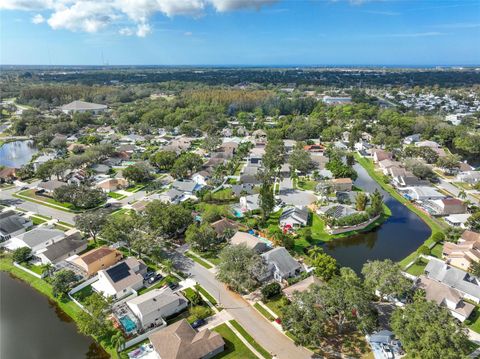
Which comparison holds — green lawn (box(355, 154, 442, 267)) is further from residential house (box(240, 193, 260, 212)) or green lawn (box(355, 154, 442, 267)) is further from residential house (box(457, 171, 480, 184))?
residential house (box(240, 193, 260, 212))

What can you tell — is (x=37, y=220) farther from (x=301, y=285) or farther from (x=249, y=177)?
(x=301, y=285)

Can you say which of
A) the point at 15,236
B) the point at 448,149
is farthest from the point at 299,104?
the point at 15,236

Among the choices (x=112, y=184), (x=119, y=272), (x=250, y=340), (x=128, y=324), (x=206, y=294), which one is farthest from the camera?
(x=112, y=184)

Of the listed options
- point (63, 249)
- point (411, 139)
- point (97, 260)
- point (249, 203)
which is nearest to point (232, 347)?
point (97, 260)

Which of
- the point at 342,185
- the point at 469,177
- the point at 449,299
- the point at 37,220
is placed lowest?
the point at 37,220

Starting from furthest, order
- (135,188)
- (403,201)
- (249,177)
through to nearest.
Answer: (249,177), (135,188), (403,201)

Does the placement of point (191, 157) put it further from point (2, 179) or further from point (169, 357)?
point (169, 357)

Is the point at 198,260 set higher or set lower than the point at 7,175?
lower
